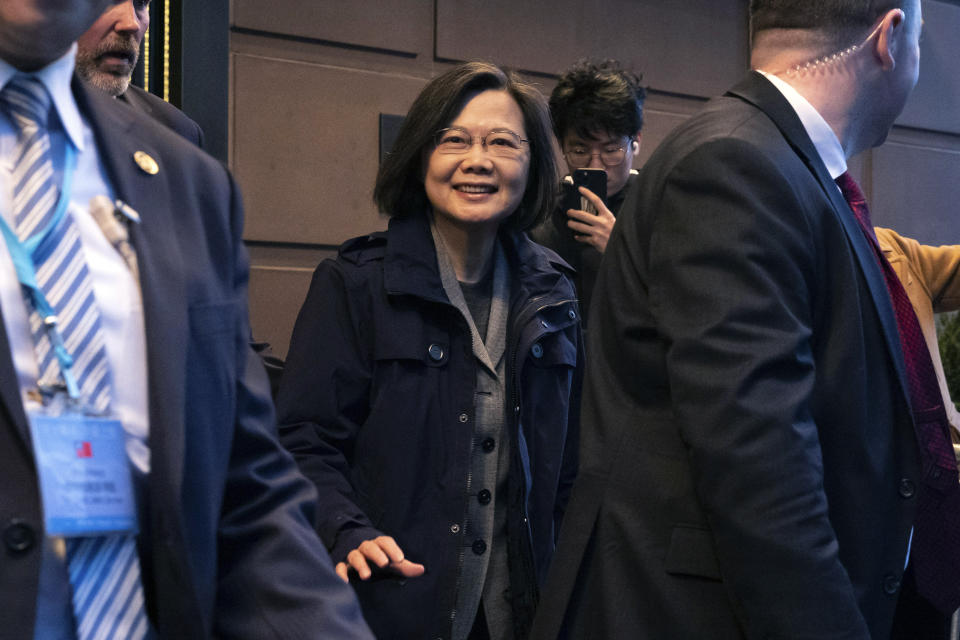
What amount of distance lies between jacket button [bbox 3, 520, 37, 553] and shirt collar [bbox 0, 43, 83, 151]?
1.28 ft

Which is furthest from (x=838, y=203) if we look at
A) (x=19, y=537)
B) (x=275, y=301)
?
(x=275, y=301)

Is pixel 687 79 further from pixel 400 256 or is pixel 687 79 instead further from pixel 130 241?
pixel 130 241

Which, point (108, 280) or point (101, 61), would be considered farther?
point (101, 61)

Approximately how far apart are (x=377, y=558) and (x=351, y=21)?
2.95 metres

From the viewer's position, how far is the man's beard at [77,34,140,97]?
2.69 m

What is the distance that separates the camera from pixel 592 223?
358 centimetres

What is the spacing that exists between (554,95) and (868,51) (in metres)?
1.91

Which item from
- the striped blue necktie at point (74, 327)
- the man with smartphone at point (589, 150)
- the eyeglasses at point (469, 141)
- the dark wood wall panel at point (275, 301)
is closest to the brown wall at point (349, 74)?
the dark wood wall panel at point (275, 301)

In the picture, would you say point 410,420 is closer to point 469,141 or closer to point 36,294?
point 469,141

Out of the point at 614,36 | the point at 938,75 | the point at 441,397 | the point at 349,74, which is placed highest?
the point at 938,75

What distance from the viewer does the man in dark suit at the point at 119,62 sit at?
268 cm

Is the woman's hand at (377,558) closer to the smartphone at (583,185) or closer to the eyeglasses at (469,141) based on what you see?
the eyeglasses at (469,141)

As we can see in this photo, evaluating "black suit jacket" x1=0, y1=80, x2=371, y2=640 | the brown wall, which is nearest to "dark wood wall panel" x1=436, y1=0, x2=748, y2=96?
the brown wall

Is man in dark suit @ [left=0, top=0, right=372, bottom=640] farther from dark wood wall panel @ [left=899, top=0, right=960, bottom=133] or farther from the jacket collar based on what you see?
dark wood wall panel @ [left=899, top=0, right=960, bottom=133]
